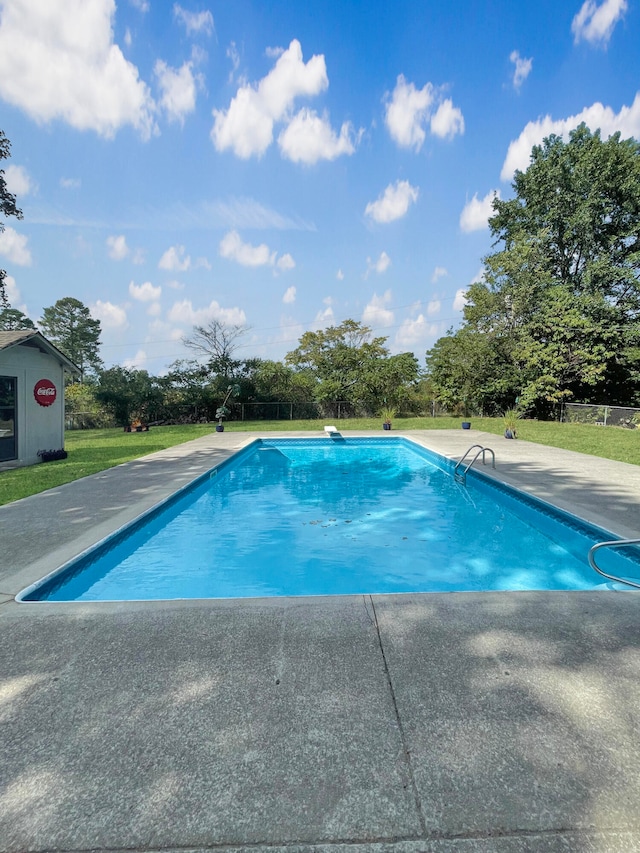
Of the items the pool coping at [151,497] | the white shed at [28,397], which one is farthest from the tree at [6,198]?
the pool coping at [151,497]

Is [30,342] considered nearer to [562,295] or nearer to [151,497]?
[151,497]

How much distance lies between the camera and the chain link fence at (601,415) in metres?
16.5

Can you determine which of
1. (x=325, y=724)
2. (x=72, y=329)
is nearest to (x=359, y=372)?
(x=325, y=724)

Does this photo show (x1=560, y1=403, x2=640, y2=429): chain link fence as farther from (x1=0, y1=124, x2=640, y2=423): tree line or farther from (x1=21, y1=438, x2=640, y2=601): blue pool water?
(x1=21, y1=438, x2=640, y2=601): blue pool water

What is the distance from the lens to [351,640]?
7.62ft

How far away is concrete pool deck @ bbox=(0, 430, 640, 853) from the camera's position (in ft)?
4.23

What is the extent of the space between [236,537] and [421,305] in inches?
1622

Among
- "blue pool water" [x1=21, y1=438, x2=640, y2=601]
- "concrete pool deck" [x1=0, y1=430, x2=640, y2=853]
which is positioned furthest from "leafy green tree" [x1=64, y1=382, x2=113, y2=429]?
"concrete pool deck" [x1=0, y1=430, x2=640, y2=853]

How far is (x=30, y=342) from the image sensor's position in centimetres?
955

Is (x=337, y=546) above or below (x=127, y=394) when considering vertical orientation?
below

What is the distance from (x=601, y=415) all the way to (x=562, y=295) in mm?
6148

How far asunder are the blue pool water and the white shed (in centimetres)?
468

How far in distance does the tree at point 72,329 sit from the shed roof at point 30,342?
3266 cm

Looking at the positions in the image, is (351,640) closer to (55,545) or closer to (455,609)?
(455,609)
